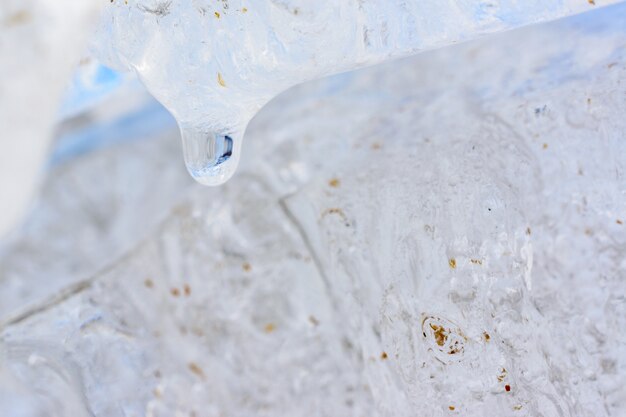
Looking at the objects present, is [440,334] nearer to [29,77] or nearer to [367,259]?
[367,259]

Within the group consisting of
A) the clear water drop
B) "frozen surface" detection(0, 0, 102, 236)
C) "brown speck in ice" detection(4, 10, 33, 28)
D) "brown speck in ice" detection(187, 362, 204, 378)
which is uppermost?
"brown speck in ice" detection(4, 10, 33, 28)

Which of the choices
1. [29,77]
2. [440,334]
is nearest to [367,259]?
[440,334]

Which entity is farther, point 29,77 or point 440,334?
point 440,334

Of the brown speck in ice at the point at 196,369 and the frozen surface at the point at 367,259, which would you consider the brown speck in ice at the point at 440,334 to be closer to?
the frozen surface at the point at 367,259

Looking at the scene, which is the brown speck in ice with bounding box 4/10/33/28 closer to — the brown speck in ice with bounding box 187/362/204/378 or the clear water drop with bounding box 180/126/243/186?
the clear water drop with bounding box 180/126/243/186

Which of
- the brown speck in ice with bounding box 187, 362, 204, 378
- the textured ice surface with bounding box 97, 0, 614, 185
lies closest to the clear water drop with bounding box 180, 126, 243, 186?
the textured ice surface with bounding box 97, 0, 614, 185

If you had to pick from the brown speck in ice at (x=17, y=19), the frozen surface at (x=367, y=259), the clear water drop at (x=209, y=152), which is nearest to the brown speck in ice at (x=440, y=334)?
the frozen surface at (x=367, y=259)
